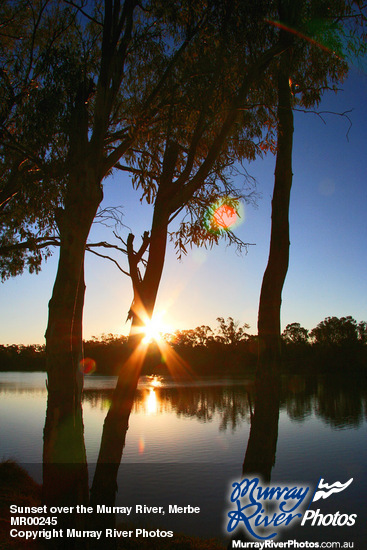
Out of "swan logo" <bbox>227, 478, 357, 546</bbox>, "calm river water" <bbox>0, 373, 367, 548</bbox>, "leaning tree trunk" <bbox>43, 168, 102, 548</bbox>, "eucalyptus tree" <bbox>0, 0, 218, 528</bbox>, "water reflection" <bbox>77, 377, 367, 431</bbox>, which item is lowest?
"water reflection" <bbox>77, 377, 367, 431</bbox>

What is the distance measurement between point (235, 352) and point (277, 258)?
172 ft

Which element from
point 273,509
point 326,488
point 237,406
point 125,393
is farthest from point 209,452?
point 237,406

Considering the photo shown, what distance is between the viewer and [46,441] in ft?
10.0

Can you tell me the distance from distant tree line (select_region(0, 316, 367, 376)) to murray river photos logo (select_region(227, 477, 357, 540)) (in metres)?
37.1

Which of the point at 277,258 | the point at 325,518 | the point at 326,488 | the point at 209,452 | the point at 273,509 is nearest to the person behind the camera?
the point at 277,258

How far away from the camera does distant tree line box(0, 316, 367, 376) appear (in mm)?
47562

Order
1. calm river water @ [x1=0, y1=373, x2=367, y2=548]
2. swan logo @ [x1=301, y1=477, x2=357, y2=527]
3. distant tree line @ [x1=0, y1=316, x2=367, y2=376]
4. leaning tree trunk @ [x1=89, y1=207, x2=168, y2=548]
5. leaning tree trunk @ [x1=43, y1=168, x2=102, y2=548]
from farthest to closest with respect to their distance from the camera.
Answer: distant tree line @ [x1=0, y1=316, x2=367, y2=376] < calm river water @ [x1=0, y1=373, x2=367, y2=548] < swan logo @ [x1=301, y1=477, x2=357, y2=527] < leaning tree trunk @ [x1=89, y1=207, x2=168, y2=548] < leaning tree trunk @ [x1=43, y1=168, x2=102, y2=548]

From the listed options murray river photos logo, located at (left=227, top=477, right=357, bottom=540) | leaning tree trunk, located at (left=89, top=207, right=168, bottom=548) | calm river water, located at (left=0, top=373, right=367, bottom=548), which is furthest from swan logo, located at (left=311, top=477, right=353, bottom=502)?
leaning tree trunk, located at (left=89, top=207, right=168, bottom=548)

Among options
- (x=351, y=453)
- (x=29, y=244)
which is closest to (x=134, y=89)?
(x=29, y=244)

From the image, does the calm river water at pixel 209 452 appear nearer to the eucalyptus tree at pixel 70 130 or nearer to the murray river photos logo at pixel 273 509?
the murray river photos logo at pixel 273 509

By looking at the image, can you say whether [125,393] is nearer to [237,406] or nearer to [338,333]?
[237,406]

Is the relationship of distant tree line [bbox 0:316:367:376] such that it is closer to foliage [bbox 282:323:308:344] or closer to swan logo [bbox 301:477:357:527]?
foliage [bbox 282:323:308:344]

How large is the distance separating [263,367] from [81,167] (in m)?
2.07

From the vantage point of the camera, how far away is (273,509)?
5.99 meters
